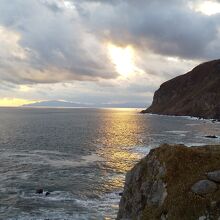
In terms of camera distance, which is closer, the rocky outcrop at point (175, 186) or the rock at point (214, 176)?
the rocky outcrop at point (175, 186)

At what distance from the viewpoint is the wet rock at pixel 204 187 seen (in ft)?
75.5

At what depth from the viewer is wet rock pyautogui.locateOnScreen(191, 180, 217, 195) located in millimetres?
23016

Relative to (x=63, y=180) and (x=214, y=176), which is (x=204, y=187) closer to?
(x=214, y=176)

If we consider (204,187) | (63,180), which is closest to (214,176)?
(204,187)

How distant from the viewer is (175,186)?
24859 mm

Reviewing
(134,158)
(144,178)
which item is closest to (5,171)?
(134,158)

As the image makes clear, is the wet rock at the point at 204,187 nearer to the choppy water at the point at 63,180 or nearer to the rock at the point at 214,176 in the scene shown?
the rock at the point at 214,176

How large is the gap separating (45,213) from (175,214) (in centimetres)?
2332

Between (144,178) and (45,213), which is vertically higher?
(144,178)

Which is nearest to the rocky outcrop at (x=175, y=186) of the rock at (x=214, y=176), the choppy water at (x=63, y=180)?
the rock at (x=214, y=176)

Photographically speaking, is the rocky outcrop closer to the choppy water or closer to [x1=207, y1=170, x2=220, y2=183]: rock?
[x1=207, y1=170, x2=220, y2=183]: rock

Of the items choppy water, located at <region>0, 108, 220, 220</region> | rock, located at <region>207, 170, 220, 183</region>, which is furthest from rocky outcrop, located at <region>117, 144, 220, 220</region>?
choppy water, located at <region>0, 108, 220, 220</region>

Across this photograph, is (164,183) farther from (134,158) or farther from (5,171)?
(134,158)

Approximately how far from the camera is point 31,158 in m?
77.8
